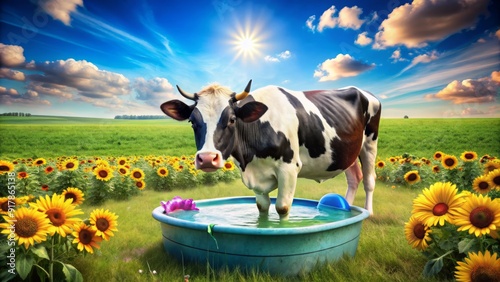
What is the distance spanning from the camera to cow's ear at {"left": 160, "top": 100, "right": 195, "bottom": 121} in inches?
119

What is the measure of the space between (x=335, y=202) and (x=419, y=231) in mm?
1481

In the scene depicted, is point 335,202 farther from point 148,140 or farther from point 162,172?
point 148,140

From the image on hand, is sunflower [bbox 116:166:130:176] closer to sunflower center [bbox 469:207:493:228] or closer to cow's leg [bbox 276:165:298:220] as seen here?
cow's leg [bbox 276:165:298:220]

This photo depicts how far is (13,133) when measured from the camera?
11070 mm

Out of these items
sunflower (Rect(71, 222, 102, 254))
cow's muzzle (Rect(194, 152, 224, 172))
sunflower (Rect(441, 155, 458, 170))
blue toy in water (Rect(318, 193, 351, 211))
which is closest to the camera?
sunflower (Rect(71, 222, 102, 254))

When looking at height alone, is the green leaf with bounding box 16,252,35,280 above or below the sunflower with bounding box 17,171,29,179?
below

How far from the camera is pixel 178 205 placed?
3.59m

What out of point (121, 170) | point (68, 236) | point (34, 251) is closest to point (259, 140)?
point (68, 236)

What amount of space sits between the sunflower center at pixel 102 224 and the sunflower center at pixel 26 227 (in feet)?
1.40

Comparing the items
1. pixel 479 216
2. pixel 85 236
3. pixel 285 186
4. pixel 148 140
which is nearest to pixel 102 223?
pixel 85 236

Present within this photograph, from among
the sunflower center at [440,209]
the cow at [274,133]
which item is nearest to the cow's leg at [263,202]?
the cow at [274,133]

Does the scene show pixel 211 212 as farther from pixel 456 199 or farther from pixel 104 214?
pixel 456 199

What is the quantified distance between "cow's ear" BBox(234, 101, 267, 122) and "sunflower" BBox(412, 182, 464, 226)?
1.30m

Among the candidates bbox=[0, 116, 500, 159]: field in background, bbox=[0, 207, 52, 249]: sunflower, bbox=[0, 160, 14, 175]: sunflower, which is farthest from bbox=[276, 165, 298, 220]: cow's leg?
bbox=[0, 116, 500, 159]: field in background
